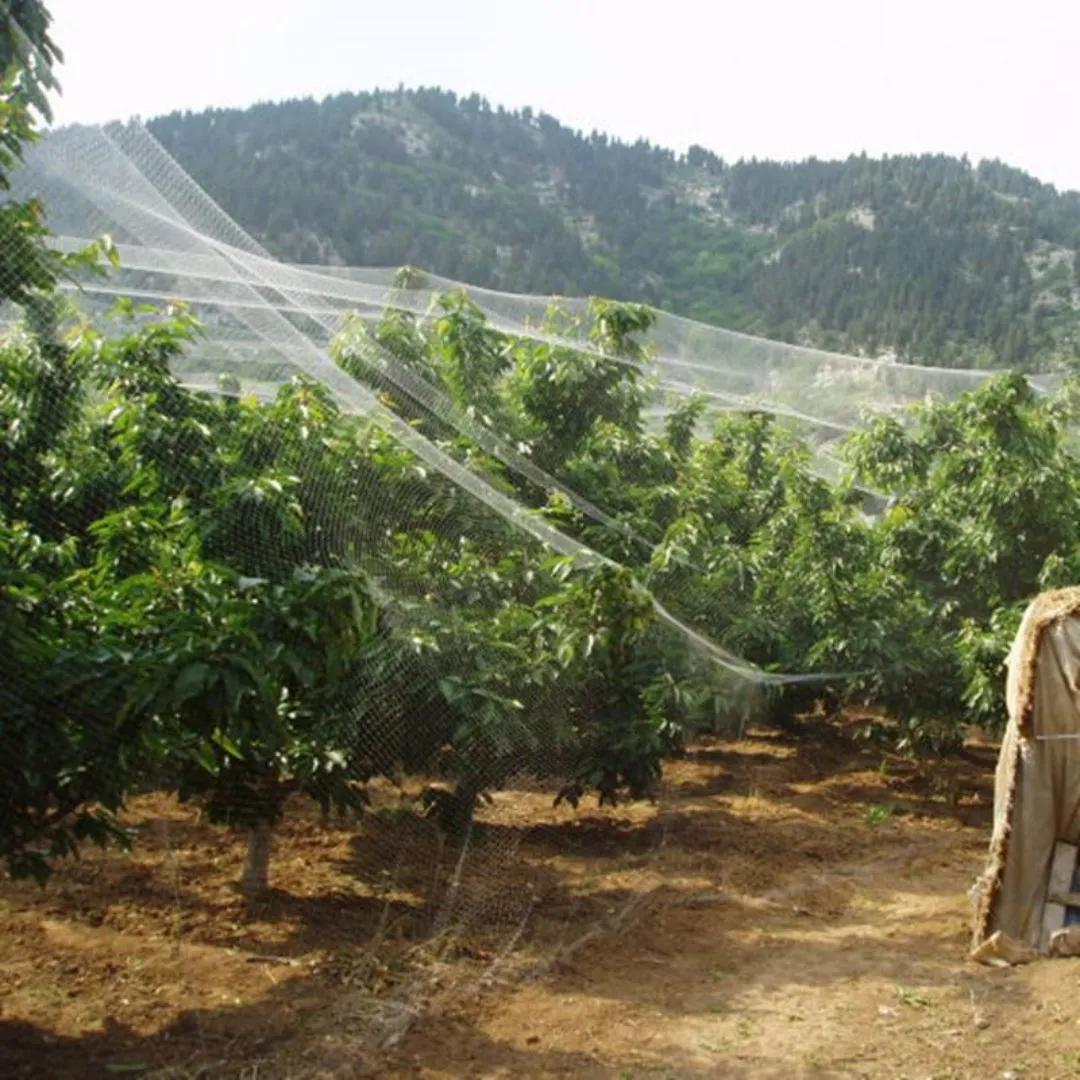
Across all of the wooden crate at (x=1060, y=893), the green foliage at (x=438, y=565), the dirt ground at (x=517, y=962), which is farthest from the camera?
the wooden crate at (x=1060, y=893)

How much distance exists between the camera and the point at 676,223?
6009 cm

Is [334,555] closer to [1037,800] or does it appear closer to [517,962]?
[517,962]

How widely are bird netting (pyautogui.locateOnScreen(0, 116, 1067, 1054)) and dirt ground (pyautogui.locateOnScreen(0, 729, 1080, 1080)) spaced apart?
0.43 feet

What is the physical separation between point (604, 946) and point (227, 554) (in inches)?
97.1

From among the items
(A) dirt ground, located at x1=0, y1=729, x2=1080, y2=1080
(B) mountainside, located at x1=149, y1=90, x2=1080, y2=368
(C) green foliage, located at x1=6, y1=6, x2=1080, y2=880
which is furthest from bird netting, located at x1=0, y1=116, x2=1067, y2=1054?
(B) mountainside, located at x1=149, y1=90, x2=1080, y2=368

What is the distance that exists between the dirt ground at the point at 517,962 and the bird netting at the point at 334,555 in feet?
0.43

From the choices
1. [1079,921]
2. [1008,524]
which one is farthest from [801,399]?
[1079,921]

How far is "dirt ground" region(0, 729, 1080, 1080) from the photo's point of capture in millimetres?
4320

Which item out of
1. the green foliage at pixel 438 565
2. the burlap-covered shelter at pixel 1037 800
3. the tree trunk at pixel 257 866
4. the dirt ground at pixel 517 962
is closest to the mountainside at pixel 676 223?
the green foliage at pixel 438 565

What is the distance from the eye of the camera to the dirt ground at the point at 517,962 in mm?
4320

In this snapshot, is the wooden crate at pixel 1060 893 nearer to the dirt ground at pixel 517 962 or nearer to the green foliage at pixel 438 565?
the dirt ground at pixel 517 962

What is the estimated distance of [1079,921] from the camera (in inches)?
216

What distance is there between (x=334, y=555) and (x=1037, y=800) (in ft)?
10.7

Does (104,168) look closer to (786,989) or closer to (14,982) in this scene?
(14,982)
